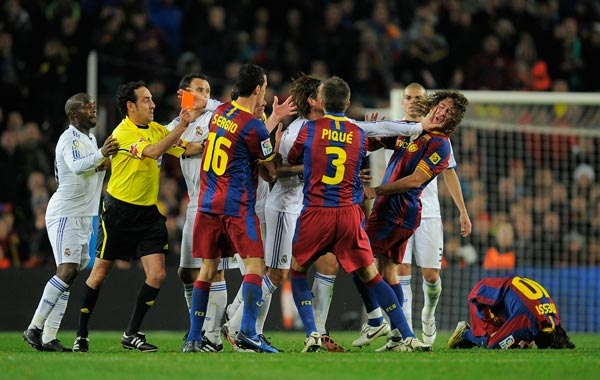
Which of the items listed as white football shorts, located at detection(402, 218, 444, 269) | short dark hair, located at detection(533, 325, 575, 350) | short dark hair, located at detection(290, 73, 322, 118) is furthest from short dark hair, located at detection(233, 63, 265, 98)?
short dark hair, located at detection(533, 325, 575, 350)

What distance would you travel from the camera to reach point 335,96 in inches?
337

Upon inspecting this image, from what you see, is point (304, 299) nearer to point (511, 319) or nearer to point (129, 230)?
point (129, 230)

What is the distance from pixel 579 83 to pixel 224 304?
399 inches

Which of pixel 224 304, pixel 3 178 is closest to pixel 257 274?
pixel 224 304

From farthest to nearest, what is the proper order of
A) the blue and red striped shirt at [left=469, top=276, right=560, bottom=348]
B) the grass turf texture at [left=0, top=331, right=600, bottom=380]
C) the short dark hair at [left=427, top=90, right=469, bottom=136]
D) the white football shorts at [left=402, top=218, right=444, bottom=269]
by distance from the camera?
the white football shorts at [left=402, top=218, right=444, bottom=269] < the blue and red striped shirt at [left=469, top=276, right=560, bottom=348] < the short dark hair at [left=427, top=90, right=469, bottom=136] < the grass turf texture at [left=0, top=331, right=600, bottom=380]

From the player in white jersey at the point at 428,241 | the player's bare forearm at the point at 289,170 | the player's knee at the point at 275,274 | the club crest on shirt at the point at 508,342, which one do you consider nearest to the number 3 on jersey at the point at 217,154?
the player's bare forearm at the point at 289,170

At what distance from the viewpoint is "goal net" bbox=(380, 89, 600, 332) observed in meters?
14.3

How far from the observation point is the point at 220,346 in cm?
928

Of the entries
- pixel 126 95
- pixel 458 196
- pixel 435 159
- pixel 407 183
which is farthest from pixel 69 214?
pixel 458 196

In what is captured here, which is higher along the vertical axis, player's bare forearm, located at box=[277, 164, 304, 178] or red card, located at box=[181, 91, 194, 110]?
red card, located at box=[181, 91, 194, 110]

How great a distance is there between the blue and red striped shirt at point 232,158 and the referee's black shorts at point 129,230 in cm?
82

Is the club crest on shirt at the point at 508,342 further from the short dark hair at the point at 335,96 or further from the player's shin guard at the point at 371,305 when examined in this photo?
the short dark hair at the point at 335,96

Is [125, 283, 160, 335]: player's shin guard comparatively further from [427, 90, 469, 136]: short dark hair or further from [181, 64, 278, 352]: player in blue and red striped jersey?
[427, 90, 469, 136]: short dark hair

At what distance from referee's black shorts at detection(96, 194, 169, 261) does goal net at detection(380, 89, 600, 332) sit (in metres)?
5.40
